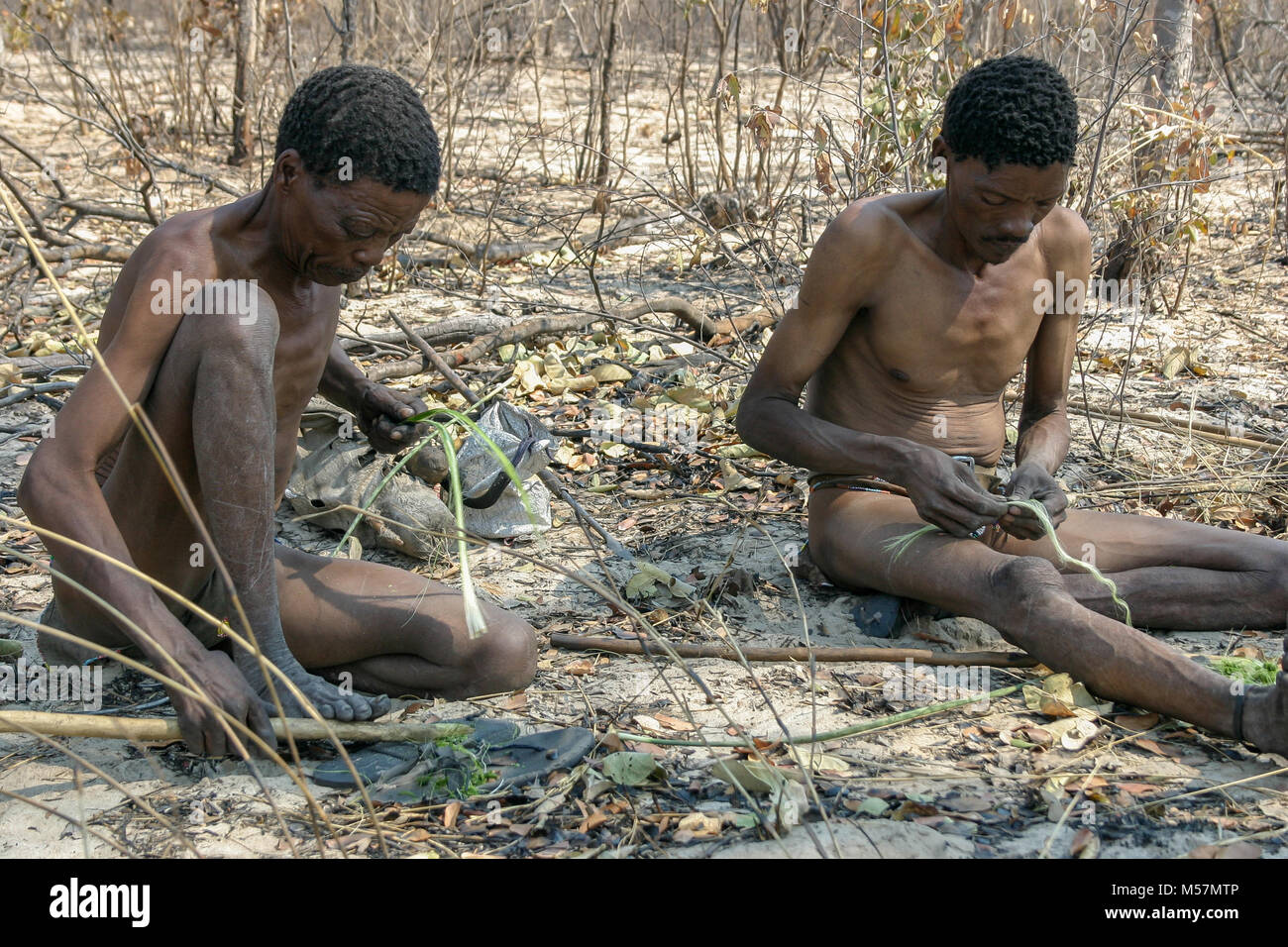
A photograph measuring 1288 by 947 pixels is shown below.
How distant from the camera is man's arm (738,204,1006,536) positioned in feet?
8.75

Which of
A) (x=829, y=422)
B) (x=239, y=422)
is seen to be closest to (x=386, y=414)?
(x=239, y=422)

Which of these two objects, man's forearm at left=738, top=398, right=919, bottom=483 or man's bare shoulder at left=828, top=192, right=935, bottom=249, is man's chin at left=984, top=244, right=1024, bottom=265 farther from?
man's forearm at left=738, top=398, right=919, bottom=483

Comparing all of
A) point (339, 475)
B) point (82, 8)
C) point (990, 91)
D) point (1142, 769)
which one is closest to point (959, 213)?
point (990, 91)

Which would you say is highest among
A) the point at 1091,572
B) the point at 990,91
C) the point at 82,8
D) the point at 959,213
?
the point at 82,8

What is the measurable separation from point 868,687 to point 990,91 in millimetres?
1352

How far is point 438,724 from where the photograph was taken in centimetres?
232

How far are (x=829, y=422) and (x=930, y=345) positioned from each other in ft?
1.05

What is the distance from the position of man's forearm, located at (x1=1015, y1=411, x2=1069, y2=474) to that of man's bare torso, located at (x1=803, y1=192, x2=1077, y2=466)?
3.0 inches

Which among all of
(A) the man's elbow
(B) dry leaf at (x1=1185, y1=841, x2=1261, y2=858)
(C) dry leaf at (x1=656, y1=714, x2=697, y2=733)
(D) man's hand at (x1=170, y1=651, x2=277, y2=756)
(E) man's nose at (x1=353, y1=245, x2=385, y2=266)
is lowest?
(C) dry leaf at (x1=656, y1=714, x2=697, y2=733)

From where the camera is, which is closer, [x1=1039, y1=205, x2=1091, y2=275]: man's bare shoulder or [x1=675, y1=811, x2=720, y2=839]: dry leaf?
[x1=675, y1=811, x2=720, y2=839]: dry leaf

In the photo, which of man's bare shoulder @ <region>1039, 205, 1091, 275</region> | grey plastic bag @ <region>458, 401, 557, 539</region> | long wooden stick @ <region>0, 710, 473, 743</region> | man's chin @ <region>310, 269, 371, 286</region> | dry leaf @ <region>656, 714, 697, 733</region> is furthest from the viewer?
grey plastic bag @ <region>458, 401, 557, 539</region>

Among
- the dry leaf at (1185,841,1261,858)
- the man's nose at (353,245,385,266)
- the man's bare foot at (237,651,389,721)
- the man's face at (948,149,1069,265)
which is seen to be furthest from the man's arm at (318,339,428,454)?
the dry leaf at (1185,841,1261,858)

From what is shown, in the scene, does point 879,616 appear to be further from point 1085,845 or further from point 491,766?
point 491,766
